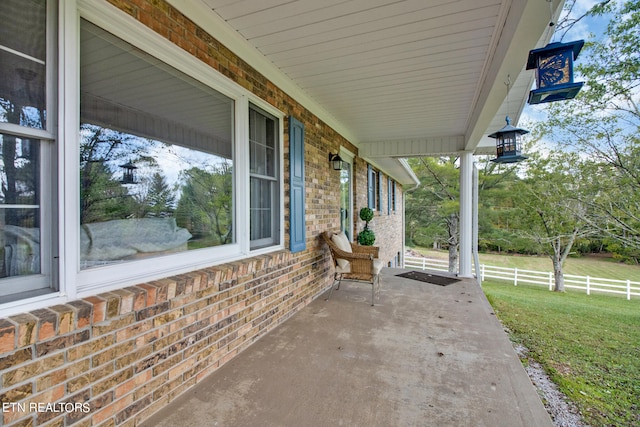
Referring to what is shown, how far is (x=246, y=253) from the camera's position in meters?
2.66

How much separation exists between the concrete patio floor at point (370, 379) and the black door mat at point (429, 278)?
1703 mm

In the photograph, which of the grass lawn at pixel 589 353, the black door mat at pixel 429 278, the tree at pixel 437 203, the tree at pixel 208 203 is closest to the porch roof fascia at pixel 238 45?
the tree at pixel 208 203

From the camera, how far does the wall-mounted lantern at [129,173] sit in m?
1.73

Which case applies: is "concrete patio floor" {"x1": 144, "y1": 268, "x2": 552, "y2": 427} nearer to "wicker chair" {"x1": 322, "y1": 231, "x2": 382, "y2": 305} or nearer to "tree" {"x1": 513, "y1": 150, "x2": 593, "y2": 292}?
"wicker chair" {"x1": 322, "y1": 231, "x2": 382, "y2": 305}

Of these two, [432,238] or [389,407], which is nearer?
[389,407]

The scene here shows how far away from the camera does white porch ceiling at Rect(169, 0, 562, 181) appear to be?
79.3 inches

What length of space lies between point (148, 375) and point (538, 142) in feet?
45.1

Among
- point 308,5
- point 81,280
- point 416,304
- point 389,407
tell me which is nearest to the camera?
point 81,280

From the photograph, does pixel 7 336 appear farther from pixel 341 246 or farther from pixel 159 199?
pixel 341 246

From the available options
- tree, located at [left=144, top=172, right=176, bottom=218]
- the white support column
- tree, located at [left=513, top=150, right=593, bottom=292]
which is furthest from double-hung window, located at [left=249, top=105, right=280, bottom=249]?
tree, located at [left=513, top=150, right=593, bottom=292]

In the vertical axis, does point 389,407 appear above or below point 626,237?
below

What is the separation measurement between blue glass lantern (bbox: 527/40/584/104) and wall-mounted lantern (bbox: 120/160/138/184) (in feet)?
8.15

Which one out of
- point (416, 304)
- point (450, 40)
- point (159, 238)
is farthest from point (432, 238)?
point (159, 238)

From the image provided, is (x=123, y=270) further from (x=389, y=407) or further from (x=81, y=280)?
(x=389, y=407)
